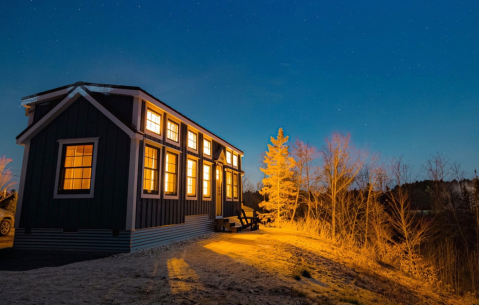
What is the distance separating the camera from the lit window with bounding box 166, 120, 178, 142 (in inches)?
460

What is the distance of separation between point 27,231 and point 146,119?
559 cm

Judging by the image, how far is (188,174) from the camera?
13.0m

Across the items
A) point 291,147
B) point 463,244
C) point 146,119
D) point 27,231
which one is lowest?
point 463,244

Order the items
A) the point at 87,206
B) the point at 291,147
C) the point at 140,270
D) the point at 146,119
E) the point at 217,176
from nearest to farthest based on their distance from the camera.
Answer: the point at 140,270 → the point at 87,206 → the point at 146,119 → the point at 217,176 → the point at 291,147

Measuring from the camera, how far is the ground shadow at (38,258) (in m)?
7.13

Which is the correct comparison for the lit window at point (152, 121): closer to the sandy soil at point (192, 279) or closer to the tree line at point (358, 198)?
the sandy soil at point (192, 279)

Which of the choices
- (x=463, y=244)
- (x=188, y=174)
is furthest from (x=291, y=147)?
(x=463, y=244)

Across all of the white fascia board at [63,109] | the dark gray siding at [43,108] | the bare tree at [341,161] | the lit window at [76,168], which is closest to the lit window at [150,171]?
the white fascia board at [63,109]

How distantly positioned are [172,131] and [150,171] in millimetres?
2292

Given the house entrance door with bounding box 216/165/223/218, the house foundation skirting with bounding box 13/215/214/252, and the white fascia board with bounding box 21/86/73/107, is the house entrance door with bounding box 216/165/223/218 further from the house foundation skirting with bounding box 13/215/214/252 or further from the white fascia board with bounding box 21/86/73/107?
the white fascia board with bounding box 21/86/73/107

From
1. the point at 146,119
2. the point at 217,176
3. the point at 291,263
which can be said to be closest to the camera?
the point at 291,263

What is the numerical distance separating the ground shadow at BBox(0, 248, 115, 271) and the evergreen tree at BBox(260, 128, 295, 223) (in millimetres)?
17551

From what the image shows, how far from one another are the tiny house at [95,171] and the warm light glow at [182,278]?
2.72 m

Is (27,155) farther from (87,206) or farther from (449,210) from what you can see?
(449,210)
